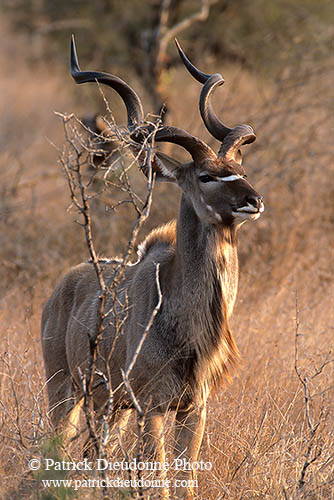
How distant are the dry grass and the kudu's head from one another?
0.89 m

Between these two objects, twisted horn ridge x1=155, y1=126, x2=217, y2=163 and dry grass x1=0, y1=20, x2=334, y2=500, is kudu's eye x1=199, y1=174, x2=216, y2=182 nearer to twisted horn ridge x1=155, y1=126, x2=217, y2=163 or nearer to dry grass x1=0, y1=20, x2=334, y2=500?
twisted horn ridge x1=155, y1=126, x2=217, y2=163

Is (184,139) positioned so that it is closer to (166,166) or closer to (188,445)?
(166,166)

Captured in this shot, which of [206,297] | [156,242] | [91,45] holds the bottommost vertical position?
[206,297]

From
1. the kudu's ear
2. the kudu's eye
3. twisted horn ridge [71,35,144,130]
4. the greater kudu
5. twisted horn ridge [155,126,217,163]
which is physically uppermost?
twisted horn ridge [71,35,144,130]

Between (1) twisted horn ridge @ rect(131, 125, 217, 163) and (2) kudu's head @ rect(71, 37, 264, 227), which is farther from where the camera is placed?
(1) twisted horn ridge @ rect(131, 125, 217, 163)

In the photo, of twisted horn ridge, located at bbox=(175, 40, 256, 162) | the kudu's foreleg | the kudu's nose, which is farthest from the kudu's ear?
the kudu's foreleg

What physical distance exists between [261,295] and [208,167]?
3071mm

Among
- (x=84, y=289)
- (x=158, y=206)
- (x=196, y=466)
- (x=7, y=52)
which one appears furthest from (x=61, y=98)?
(x=196, y=466)

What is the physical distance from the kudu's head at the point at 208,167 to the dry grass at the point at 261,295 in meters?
0.89

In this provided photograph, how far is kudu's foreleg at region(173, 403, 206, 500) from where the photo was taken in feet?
13.1

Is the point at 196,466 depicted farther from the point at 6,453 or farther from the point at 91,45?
the point at 91,45

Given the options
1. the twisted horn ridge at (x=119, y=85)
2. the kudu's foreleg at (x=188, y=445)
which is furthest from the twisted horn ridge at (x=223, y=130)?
the kudu's foreleg at (x=188, y=445)

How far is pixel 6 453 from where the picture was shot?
4.02 metres

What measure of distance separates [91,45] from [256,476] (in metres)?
9.86
